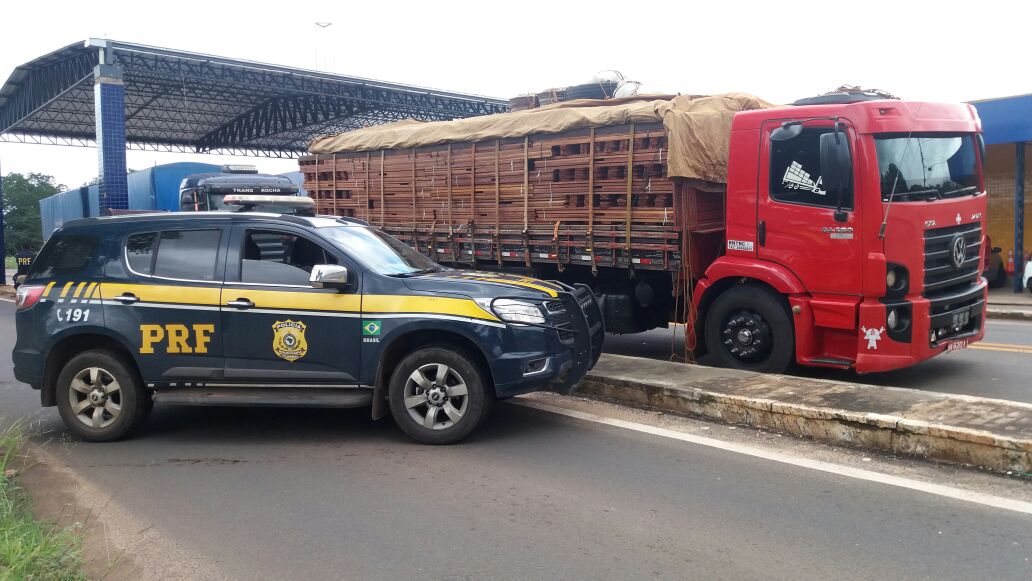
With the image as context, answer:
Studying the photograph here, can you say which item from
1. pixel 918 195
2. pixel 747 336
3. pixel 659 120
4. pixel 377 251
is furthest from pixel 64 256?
pixel 918 195

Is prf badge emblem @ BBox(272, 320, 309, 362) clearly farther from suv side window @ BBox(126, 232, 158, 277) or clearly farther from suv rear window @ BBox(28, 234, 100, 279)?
suv rear window @ BBox(28, 234, 100, 279)

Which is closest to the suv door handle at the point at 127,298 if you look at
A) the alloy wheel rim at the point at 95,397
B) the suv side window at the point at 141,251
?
the suv side window at the point at 141,251

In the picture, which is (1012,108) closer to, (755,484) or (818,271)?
(818,271)

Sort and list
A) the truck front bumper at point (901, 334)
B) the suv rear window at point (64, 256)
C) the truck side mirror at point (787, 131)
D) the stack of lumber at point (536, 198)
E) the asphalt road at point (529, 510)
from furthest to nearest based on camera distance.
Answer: the stack of lumber at point (536, 198) → the truck side mirror at point (787, 131) → the truck front bumper at point (901, 334) → the suv rear window at point (64, 256) → the asphalt road at point (529, 510)

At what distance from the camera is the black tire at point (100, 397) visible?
6.40 metres

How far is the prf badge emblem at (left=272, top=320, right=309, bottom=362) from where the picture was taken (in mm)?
6211

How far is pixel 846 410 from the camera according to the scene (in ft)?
19.5

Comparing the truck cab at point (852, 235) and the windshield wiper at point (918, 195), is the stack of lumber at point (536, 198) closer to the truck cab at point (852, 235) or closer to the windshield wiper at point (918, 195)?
the truck cab at point (852, 235)

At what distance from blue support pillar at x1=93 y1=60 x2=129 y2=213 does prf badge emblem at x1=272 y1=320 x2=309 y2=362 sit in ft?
70.3

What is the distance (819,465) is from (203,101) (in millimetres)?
35167

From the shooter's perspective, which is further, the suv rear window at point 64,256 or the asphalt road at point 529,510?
the suv rear window at point 64,256

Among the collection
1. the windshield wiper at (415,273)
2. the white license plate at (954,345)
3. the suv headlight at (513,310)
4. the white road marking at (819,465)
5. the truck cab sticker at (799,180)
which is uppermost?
the truck cab sticker at (799,180)

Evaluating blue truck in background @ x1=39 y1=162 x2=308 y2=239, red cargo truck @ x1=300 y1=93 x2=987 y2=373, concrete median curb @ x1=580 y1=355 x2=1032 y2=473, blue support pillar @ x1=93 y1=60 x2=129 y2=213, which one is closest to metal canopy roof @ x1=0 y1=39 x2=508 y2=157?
blue support pillar @ x1=93 y1=60 x2=129 y2=213

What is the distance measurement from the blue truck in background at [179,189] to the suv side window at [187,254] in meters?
8.33
